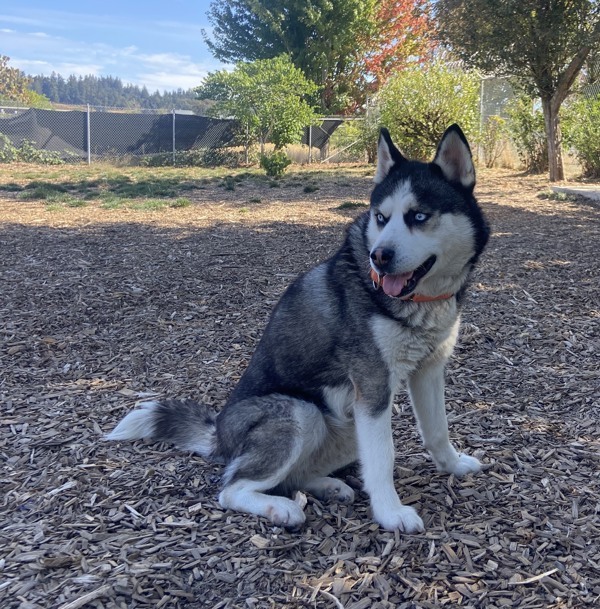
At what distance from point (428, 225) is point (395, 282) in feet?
1.03

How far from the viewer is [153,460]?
11.7 ft

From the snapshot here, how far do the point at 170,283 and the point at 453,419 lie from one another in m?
3.61

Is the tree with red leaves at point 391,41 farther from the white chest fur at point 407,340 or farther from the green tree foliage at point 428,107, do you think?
the white chest fur at point 407,340

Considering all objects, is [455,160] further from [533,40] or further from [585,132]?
[585,132]

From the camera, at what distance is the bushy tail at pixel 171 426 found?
364cm

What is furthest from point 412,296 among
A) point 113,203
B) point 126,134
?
point 126,134

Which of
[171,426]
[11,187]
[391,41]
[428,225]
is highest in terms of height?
[391,41]

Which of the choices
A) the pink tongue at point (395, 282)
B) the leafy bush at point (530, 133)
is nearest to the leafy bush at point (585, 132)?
the leafy bush at point (530, 133)

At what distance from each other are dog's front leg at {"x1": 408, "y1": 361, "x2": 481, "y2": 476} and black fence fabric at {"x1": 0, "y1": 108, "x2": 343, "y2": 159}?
79.9 ft

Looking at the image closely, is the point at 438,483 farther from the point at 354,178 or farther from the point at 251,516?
the point at 354,178

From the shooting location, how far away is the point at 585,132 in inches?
624

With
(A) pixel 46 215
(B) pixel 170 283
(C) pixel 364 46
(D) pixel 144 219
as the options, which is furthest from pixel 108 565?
(C) pixel 364 46

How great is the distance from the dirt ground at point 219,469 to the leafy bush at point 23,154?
57.5 feet

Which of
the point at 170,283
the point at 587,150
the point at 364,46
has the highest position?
the point at 364,46
